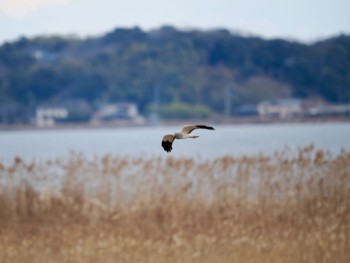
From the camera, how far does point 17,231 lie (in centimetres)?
1059

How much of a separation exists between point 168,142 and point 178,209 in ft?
23.1

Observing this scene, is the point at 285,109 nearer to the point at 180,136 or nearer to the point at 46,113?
the point at 46,113

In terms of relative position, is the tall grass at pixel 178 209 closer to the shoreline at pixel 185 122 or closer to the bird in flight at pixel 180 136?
the bird in flight at pixel 180 136

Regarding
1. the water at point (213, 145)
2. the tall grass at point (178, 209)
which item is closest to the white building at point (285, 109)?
the water at point (213, 145)

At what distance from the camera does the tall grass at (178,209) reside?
956 centimetres

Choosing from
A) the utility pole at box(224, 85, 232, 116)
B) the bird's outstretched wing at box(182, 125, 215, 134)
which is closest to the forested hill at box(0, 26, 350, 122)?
the utility pole at box(224, 85, 232, 116)

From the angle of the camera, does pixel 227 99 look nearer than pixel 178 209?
No

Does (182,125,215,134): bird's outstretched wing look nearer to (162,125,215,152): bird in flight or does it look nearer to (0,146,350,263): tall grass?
(162,125,215,152): bird in flight

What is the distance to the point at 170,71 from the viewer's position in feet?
152

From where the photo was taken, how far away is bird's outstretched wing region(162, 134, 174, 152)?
366 cm

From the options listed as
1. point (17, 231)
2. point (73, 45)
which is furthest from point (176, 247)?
point (73, 45)

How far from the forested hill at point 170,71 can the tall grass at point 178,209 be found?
2008cm

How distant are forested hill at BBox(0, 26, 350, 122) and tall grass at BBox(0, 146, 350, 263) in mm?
20079

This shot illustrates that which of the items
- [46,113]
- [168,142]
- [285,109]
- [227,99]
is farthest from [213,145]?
[168,142]
